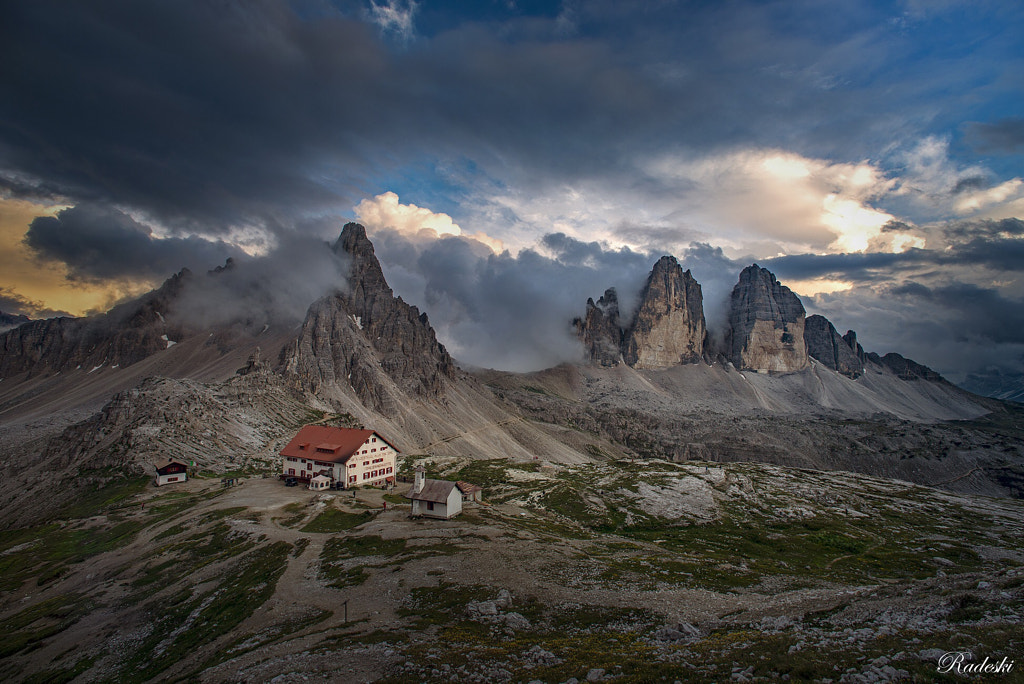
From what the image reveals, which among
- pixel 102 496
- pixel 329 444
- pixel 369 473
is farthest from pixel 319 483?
pixel 102 496

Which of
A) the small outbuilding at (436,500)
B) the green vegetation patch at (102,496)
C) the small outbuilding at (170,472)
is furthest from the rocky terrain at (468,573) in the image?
the small outbuilding at (170,472)

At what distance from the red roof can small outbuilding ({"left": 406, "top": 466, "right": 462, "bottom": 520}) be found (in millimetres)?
25755

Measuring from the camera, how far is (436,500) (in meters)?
65.8

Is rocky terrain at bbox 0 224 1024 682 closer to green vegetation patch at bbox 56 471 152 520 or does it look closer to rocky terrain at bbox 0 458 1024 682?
rocky terrain at bbox 0 458 1024 682

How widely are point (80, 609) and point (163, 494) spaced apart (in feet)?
127

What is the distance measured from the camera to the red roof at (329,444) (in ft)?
289

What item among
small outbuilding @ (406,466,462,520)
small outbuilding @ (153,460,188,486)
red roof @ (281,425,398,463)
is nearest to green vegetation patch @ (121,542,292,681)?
small outbuilding @ (406,466,462,520)

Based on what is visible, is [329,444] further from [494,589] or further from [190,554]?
[494,589]

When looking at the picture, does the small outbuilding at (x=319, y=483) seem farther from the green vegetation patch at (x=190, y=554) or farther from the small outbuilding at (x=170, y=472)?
the small outbuilding at (x=170, y=472)

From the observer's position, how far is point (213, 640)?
36.8 m

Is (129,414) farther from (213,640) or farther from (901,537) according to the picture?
(901,537)

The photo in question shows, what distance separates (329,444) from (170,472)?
33.0 metres

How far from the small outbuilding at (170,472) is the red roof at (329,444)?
2195 cm

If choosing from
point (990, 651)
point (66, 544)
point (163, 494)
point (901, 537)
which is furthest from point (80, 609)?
point (901, 537)
